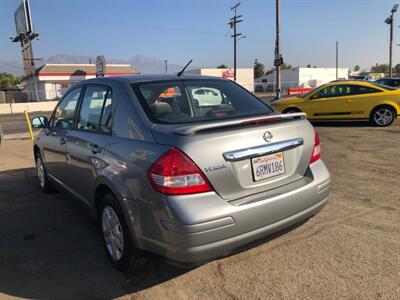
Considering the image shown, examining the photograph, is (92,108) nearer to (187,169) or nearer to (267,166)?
(187,169)

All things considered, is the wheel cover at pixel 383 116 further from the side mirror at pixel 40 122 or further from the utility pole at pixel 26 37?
the utility pole at pixel 26 37

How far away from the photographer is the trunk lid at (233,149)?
2758 millimetres

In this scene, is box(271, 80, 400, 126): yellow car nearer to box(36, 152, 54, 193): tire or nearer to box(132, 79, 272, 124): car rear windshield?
box(132, 79, 272, 124): car rear windshield

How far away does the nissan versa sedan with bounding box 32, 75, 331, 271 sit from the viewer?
8.89 feet

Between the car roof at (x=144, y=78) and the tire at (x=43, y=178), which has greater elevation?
the car roof at (x=144, y=78)

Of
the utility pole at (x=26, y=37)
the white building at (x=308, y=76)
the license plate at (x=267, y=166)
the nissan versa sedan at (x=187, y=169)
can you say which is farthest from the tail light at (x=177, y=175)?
the white building at (x=308, y=76)

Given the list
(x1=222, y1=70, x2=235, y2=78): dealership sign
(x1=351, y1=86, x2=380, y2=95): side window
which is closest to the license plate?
(x1=351, y1=86, x2=380, y2=95): side window

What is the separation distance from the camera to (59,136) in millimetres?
4719

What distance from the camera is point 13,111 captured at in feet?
119

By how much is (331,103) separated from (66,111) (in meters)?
9.66

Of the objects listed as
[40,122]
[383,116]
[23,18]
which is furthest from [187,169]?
[23,18]

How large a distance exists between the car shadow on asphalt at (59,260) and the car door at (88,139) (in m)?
0.52

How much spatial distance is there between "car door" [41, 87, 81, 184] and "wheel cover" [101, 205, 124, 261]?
1.31 meters

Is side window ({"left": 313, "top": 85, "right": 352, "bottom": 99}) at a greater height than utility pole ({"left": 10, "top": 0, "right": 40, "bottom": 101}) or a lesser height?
lesser
